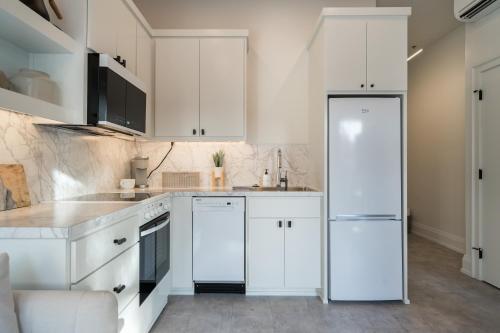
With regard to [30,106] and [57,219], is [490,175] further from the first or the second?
[30,106]

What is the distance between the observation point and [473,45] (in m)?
3.08

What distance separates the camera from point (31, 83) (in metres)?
1.55

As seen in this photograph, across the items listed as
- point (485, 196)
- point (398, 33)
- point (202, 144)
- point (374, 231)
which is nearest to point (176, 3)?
point (202, 144)

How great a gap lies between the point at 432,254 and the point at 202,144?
339cm

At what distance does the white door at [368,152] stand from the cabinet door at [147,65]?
1743 mm

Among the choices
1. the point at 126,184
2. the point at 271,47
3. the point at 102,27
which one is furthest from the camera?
the point at 271,47

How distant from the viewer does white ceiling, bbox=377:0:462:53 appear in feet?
11.4

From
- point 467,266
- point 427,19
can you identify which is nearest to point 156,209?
point 467,266

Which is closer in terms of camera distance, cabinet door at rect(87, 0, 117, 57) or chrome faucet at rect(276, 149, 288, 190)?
cabinet door at rect(87, 0, 117, 57)

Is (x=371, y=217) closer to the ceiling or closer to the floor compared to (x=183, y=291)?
closer to the ceiling

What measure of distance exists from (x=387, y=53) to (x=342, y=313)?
222cm

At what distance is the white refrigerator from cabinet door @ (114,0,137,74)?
5.84ft

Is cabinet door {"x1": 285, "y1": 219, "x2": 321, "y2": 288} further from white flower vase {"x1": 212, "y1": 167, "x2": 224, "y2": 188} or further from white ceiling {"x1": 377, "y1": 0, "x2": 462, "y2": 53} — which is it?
white ceiling {"x1": 377, "y1": 0, "x2": 462, "y2": 53}

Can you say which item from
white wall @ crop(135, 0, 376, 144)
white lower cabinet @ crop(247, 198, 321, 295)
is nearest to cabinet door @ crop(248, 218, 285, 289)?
white lower cabinet @ crop(247, 198, 321, 295)
